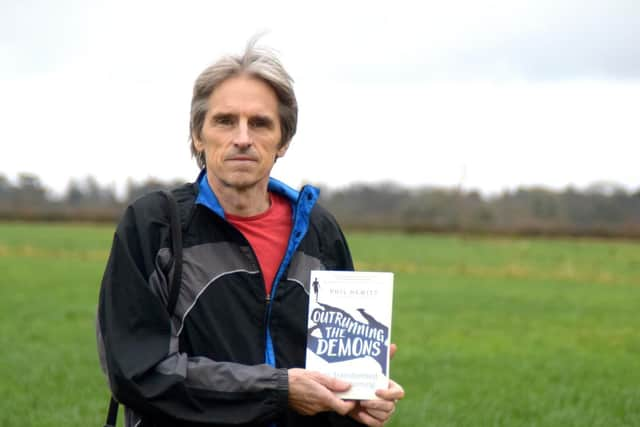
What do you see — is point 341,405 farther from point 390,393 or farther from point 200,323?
point 200,323

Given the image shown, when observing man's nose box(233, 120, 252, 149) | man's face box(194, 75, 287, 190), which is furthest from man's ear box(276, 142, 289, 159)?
man's nose box(233, 120, 252, 149)

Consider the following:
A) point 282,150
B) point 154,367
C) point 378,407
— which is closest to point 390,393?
point 378,407

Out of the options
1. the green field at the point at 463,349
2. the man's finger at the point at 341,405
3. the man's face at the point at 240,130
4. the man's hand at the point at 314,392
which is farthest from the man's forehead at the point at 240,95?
the green field at the point at 463,349

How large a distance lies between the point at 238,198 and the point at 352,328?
0.65 meters

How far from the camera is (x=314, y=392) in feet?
10.1

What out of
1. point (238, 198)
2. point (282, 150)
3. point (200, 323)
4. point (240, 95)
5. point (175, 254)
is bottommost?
point (200, 323)

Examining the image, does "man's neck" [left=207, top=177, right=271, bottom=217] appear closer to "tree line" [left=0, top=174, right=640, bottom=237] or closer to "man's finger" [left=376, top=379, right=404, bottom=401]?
"man's finger" [left=376, top=379, right=404, bottom=401]

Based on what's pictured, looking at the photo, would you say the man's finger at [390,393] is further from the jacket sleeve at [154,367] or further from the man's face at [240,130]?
the man's face at [240,130]

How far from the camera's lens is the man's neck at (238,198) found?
3357 mm

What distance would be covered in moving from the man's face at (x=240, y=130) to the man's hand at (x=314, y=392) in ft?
2.42

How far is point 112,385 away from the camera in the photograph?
10.0ft

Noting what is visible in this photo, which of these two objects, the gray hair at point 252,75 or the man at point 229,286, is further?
the gray hair at point 252,75

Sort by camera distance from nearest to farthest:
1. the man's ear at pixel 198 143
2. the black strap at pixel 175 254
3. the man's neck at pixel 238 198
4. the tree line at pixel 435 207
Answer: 1. the black strap at pixel 175 254
2. the man's neck at pixel 238 198
3. the man's ear at pixel 198 143
4. the tree line at pixel 435 207

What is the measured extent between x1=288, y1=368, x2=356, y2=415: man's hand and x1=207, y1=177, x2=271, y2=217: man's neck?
2.14 ft
